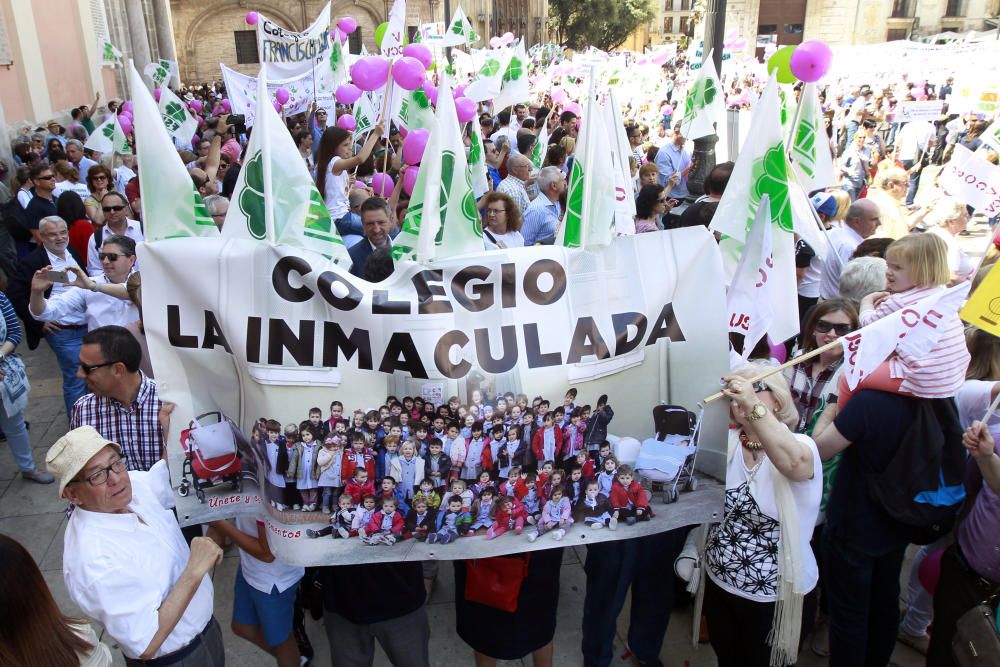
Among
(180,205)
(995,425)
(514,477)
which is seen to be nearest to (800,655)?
(995,425)

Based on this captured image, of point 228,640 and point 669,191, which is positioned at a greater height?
point 669,191

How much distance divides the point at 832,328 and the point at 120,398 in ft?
10.1

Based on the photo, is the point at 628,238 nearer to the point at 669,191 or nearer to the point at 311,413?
the point at 311,413

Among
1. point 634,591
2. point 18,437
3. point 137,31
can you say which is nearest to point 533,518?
point 634,591

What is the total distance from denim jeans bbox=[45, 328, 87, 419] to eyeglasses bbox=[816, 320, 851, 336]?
459cm

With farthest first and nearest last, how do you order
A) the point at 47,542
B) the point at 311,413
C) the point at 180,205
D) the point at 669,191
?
1. the point at 669,191
2. the point at 47,542
3. the point at 180,205
4. the point at 311,413

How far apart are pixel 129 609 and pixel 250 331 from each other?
3.00 ft

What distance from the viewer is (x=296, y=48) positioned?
388 inches

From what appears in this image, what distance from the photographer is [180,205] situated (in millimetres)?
2672

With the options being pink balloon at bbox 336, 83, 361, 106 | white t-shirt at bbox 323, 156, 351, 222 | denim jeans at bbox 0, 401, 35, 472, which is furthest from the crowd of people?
pink balloon at bbox 336, 83, 361, 106

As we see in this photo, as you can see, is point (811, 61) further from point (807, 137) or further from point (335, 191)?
point (335, 191)

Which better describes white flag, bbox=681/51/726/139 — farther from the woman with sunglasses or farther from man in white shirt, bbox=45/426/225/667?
man in white shirt, bbox=45/426/225/667

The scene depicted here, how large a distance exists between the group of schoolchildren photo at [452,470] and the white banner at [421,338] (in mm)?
39

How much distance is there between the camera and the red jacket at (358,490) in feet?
8.03
